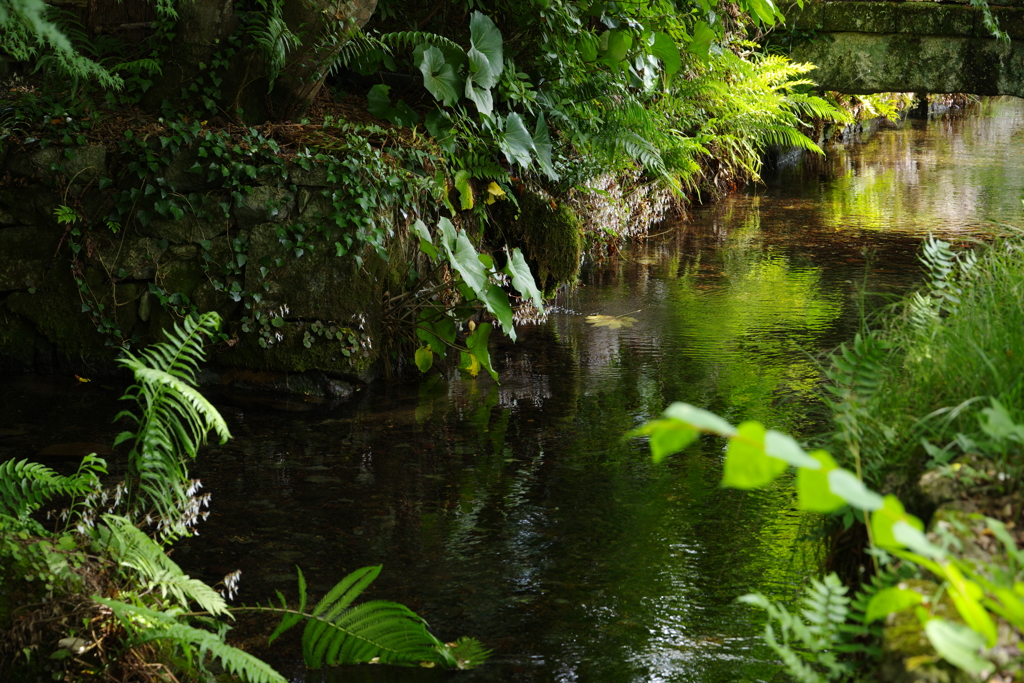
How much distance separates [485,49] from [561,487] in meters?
3.08

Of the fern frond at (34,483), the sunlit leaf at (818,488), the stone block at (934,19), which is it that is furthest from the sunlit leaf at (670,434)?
the stone block at (934,19)

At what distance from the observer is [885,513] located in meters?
1.25

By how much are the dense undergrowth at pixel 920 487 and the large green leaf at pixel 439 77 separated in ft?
11.3

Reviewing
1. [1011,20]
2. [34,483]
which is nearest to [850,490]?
[34,483]

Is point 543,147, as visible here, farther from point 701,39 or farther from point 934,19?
point 934,19

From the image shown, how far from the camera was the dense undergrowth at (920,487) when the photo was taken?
48.8 inches

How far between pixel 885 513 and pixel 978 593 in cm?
20

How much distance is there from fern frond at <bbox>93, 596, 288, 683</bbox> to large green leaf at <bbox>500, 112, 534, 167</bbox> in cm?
418

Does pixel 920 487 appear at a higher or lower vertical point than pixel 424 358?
higher

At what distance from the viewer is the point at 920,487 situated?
2.10m

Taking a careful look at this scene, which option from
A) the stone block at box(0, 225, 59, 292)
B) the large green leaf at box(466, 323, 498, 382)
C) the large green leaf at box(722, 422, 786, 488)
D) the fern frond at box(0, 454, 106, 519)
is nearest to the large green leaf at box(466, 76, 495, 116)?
the large green leaf at box(466, 323, 498, 382)

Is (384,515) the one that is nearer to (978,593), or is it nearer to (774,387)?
(774,387)

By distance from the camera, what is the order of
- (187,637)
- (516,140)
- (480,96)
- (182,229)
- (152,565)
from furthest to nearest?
(516,140)
(480,96)
(182,229)
(152,565)
(187,637)

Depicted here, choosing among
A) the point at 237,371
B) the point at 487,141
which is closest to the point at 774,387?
the point at 487,141
